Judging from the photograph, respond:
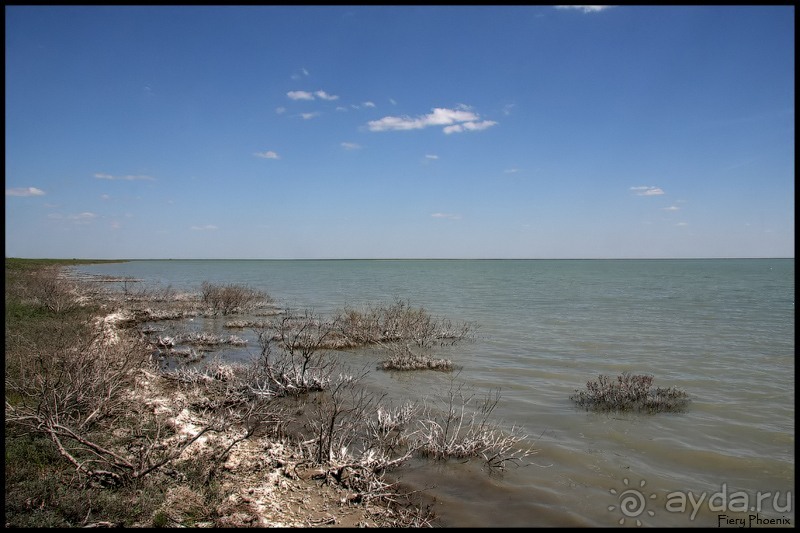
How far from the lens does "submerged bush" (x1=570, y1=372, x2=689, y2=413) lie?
9859 millimetres

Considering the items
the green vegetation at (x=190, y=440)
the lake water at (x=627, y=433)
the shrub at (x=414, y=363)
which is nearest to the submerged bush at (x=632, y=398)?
the lake water at (x=627, y=433)

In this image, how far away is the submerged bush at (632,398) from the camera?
9.86 metres

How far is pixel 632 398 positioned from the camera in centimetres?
1011

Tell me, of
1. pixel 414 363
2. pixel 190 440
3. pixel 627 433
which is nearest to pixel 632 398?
pixel 627 433

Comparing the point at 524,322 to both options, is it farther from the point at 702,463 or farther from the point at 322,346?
the point at 702,463

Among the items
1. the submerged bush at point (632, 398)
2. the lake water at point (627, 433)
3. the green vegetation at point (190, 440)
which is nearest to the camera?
the green vegetation at point (190, 440)

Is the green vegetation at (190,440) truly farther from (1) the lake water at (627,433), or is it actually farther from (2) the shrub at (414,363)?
(2) the shrub at (414,363)

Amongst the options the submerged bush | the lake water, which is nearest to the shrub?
the lake water

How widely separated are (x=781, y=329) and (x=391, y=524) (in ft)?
69.7

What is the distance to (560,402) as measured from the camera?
410 inches

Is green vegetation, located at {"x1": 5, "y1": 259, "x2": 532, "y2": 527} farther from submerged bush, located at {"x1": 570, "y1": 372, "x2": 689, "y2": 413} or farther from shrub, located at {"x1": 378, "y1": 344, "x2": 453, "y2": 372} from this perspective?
submerged bush, located at {"x1": 570, "y1": 372, "x2": 689, "y2": 413}

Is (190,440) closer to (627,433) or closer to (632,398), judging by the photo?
(627,433)

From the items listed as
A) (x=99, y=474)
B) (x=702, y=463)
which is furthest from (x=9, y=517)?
(x=702, y=463)

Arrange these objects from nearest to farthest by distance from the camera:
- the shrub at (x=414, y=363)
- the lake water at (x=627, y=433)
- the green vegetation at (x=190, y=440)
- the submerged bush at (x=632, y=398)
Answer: the green vegetation at (x=190, y=440), the lake water at (x=627, y=433), the submerged bush at (x=632, y=398), the shrub at (x=414, y=363)
